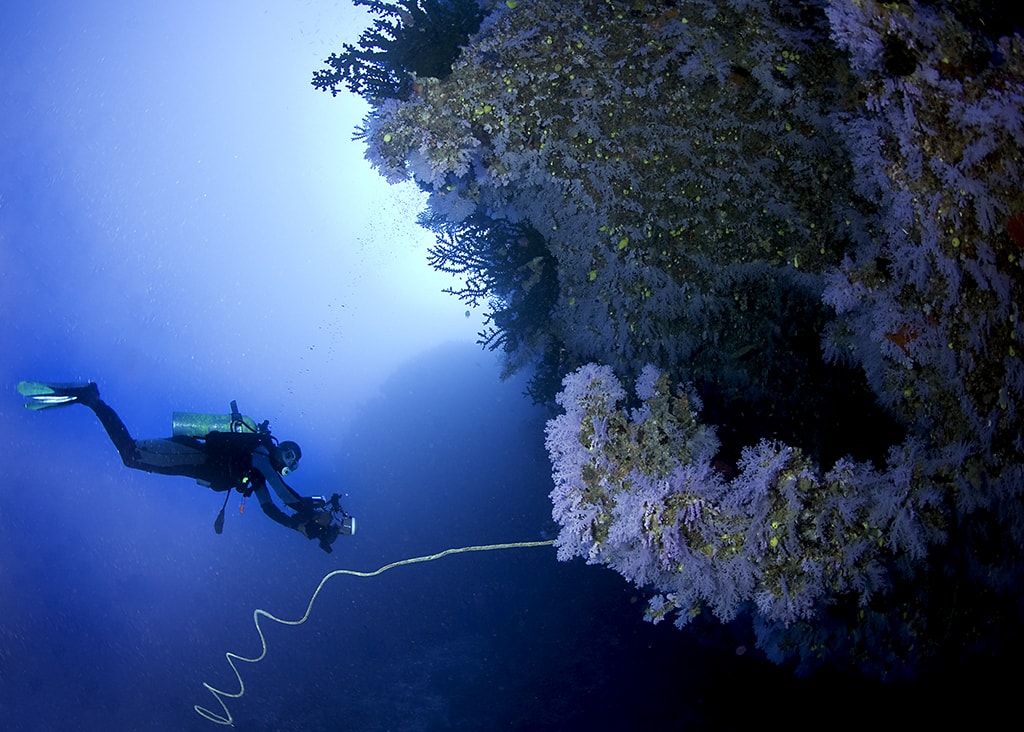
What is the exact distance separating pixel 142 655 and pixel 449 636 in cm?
1536

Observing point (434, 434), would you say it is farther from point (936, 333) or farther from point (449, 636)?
point (936, 333)

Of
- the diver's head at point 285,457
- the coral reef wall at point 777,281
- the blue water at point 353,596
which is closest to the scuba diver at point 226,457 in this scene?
the diver's head at point 285,457

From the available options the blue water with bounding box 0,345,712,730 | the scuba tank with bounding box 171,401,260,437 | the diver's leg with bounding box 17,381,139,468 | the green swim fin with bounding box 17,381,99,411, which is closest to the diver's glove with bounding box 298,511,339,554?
the scuba tank with bounding box 171,401,260,437

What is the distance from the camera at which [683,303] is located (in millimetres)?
3607

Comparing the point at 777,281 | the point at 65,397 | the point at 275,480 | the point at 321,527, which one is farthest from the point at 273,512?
the point at 777,281

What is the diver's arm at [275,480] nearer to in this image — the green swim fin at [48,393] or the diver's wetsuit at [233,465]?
the diver's wetsuit at [233,465]

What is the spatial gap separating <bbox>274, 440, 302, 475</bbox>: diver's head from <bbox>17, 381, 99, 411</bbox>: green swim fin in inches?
199

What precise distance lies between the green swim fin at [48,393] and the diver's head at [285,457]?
5.04 metres

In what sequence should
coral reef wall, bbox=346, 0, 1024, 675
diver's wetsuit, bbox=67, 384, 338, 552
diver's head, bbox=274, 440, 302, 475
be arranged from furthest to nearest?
diver's head, bbox=274, 440, 302, 475
diver's wetsuit, bbox=67, 384, 338, 552
coral reef wall, bbox=346, 0, 1024, 675

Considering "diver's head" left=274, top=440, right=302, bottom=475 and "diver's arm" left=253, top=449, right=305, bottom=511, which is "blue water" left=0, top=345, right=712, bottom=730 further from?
"diver's head" left=274, top=440, right=302, bottom=475

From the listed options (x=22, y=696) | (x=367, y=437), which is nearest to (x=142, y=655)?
(x=22, y=696)

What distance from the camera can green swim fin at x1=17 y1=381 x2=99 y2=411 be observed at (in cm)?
939

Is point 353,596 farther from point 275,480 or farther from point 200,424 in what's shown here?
point 275,480

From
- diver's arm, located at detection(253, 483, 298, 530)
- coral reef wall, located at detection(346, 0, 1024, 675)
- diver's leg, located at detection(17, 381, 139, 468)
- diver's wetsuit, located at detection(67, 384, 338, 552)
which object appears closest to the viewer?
coral reef wall, located at detection(346, 0, 1024, 675)
